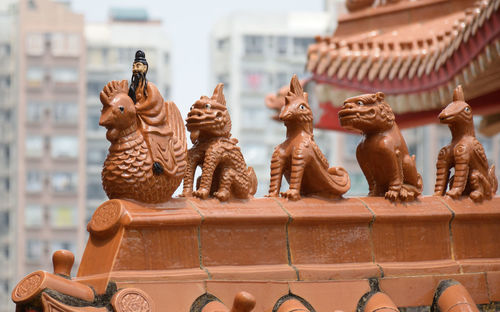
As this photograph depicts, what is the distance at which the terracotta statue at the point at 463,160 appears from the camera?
5.78m

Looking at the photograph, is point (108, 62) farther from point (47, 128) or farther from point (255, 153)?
point (255, 153)

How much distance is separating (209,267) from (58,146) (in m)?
31.2

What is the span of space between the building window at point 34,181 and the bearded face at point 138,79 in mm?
30748

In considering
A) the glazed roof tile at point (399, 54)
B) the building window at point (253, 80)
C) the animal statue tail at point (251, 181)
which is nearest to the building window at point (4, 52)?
the building window at point (253, 80)

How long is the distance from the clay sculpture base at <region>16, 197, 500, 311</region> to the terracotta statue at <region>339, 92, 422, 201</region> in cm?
12

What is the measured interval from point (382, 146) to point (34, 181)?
30.9 meters

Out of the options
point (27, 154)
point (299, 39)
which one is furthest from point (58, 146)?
point (299, 39)

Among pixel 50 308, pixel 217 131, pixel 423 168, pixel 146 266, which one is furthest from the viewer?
pixel 423 168

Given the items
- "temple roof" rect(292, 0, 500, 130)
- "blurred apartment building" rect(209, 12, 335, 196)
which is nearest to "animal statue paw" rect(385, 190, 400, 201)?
"temple roof" rect(292, 0, 500, 130)

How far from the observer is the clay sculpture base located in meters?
4.80

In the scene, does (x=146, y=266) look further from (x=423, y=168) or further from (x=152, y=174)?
(x=423, y=168)

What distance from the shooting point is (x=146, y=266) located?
4.81 m

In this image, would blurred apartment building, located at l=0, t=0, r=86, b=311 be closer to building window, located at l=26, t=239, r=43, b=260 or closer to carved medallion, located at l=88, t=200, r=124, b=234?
building window, located at l=26, t=239, r=43, b=260

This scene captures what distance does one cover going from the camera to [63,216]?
115 ft
